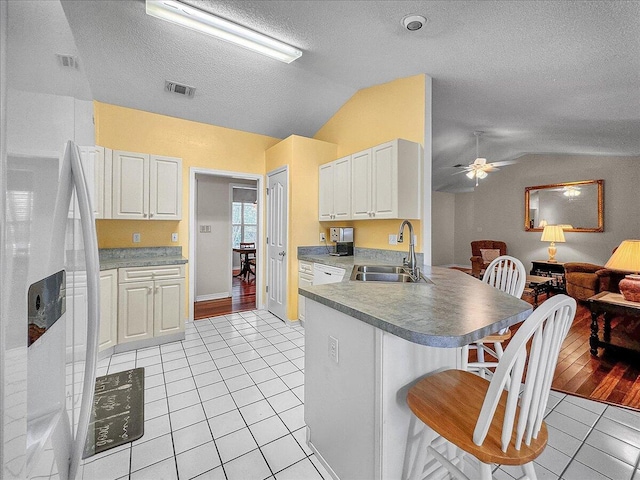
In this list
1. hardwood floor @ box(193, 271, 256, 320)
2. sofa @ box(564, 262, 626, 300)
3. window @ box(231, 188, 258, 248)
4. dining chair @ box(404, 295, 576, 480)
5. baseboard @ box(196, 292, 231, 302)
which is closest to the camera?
dining chair @ box(404, 295, 576, 480)

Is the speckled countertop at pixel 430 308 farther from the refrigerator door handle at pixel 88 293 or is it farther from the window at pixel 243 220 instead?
the window at pixel 243 220

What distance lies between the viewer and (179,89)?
3.28 meters

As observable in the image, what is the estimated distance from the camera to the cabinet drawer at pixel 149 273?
294 centimetres

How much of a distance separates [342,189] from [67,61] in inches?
119

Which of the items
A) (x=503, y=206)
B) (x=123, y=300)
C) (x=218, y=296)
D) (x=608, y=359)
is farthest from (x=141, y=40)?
A: (x=503, y=206)

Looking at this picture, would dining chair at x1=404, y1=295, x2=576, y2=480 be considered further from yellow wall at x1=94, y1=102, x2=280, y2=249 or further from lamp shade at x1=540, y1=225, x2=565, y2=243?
lamp shade at x1=540, y1=225, x2=565, y2=243

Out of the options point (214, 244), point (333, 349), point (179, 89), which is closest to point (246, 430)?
point (333, 349)

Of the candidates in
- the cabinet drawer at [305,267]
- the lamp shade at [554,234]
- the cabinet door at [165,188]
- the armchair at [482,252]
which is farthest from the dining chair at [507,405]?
the lamp shade at [554,234]

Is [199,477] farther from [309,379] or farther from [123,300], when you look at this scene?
[123,300]

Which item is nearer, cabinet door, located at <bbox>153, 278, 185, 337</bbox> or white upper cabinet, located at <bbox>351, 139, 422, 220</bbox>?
white upper cabinet, located at <bbox>351, 139, 422, 220</bbox>

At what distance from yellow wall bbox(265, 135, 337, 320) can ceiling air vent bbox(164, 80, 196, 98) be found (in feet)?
4.03

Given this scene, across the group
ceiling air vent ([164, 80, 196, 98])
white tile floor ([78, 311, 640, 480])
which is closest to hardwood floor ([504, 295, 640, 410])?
white tile floor ([78, 311, 640, 480])

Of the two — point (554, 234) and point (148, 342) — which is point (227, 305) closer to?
point (148, 342)

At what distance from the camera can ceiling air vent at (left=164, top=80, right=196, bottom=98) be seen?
3189 millimetres
